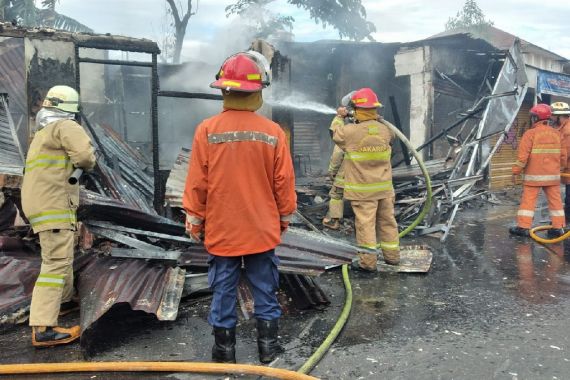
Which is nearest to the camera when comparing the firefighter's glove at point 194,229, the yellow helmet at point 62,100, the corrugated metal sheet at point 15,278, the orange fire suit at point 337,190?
the firefighter's glove at point 194,229

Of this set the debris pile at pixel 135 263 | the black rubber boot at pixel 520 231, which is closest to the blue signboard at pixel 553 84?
the black rubber boot at pixel 520 231

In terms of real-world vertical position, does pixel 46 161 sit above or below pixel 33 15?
below

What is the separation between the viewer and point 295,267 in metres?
3.79

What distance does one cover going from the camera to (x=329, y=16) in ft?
60.9

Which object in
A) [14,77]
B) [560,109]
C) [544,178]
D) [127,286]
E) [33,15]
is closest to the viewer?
[127,286]

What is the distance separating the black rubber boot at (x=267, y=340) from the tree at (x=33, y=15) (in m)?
16.8

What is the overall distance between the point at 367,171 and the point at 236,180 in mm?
2383

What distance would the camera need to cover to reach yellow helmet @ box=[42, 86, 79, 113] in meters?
3.40

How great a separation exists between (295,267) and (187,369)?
4.29ft

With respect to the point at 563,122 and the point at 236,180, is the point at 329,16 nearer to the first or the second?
the point at 563,122

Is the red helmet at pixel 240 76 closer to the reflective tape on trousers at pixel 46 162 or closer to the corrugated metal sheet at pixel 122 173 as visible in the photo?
the reflective tape on trousers at pixel 46 162

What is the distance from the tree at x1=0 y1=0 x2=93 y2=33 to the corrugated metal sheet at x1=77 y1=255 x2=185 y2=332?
15.4m

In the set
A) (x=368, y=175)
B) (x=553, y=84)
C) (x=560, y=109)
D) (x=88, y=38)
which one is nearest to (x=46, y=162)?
(x=88, y=38)

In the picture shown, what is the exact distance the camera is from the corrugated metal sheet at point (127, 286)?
10.8 feet
